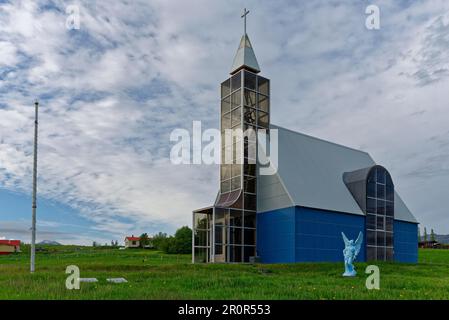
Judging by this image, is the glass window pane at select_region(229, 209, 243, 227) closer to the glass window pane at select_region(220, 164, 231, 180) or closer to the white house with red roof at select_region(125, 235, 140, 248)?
the glass window pane at select_region(220, 164, 231, 180)

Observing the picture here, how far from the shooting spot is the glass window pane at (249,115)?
116ft

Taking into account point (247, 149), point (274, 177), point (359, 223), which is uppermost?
point (247, 149)

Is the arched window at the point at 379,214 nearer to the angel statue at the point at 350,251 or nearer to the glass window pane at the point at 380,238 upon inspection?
the glass window pane at the point at 380,238

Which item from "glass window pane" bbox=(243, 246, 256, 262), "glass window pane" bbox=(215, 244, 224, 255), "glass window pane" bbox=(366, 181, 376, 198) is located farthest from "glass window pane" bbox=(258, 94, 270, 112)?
"glass window pane" bbox=(215, 244, 224, 255)

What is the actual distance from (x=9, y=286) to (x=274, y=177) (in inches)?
865

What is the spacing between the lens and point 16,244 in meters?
78.4

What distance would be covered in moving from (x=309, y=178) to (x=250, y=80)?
887 cm

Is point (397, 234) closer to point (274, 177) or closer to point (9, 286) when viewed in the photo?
point (274, 177)

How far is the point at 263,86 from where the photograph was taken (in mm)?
36906

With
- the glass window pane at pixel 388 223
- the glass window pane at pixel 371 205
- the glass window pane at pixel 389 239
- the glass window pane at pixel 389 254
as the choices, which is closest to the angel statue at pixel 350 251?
the glass window pane at pixel 371 205

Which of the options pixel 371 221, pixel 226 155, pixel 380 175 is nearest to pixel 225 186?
pixel 226 155

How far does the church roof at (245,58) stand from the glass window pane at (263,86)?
31.0 inches

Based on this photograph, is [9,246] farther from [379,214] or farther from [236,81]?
[379,214]

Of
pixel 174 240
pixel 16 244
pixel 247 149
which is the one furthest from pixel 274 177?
pixel 16 244
